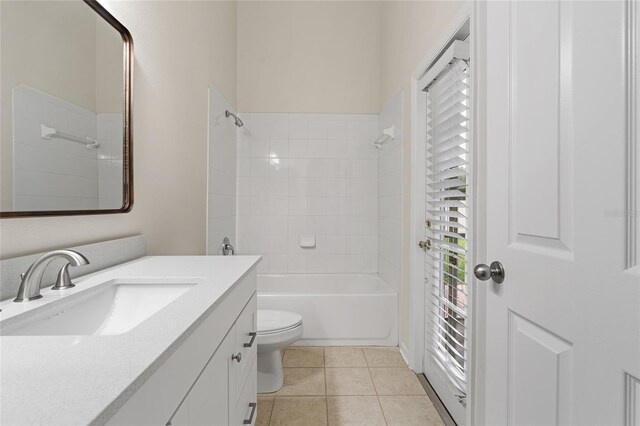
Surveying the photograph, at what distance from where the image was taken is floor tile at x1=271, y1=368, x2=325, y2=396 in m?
1.80

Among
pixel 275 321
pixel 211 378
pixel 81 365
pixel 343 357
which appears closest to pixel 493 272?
pixel 211 378

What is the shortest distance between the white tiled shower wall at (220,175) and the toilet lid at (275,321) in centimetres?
65

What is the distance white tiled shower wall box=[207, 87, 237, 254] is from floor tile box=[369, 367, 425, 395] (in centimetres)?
141

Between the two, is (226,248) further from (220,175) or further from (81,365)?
(81,365)

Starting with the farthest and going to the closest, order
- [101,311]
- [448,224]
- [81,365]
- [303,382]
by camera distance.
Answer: [303,382] < [448,224] < [101,311] < [81,365]

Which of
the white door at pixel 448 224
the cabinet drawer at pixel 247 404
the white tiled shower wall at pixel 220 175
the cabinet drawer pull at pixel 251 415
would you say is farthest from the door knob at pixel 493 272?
the white tiled shower wall at pixel 220 175

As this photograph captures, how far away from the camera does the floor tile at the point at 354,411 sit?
5.10 feet

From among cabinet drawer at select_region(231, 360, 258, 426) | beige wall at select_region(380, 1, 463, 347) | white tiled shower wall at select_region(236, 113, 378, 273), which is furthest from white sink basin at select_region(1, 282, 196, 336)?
white tiled shower wall at select_region(236, 113, 378, 273)

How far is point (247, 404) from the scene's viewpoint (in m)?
1.24

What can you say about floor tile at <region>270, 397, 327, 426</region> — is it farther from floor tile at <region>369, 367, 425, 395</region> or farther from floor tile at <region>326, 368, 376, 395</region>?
floor tile at <region>369, 367, 425, 395</region>

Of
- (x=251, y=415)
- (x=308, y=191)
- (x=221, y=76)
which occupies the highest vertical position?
(x=221, y=76)

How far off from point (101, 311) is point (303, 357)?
1.57m

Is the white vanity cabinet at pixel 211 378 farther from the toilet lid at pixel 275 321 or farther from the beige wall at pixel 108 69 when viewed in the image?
the beige wall at pixel 108 69

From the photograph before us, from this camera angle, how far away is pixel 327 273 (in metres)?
3.06
